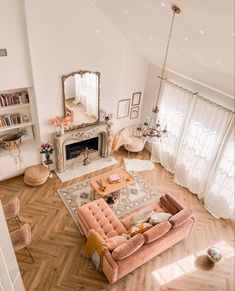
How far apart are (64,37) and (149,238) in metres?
4.43

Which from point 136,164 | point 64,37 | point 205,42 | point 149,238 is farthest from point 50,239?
point 205,42

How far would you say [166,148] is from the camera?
7.42 metres

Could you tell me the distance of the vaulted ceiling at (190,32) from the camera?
2.83 meters

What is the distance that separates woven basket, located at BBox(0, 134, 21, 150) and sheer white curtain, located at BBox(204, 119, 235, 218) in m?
4.93

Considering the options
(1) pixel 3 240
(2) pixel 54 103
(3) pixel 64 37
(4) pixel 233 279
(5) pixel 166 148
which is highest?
(3) pixel 64 37

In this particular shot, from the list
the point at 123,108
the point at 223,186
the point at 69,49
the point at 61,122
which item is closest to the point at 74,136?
the point at 61,122

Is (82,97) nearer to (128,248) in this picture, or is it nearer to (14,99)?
(14,99)

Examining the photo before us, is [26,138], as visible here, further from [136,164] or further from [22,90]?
[136,164]

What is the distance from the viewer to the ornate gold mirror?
6.14m

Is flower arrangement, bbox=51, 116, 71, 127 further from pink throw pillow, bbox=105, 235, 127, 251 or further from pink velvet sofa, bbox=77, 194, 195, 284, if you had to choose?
pink throw pillow, bbox=105, 235, 127, 251

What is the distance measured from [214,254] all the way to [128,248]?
6.46 ft

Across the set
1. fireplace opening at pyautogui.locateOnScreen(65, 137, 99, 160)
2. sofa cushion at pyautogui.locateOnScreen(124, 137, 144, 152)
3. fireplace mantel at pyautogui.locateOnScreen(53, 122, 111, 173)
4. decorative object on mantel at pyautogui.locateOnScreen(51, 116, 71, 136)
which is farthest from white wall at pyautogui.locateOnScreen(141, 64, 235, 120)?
decorative object on mantel at pyautogui.locateOnScreen(51, 116, 71, 136)

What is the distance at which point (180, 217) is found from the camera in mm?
4809

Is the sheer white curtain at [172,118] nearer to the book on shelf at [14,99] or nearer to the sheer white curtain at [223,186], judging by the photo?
the sheer white curtain at [223,186]
